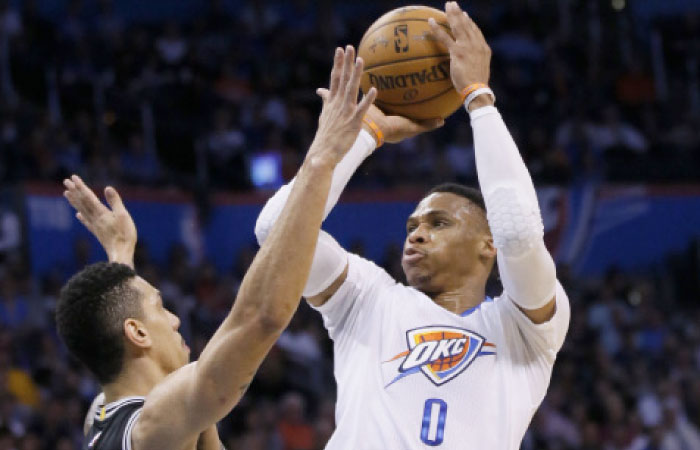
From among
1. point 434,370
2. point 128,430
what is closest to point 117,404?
point 128,430

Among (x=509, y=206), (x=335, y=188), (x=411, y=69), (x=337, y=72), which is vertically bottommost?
(x=509, y=206)

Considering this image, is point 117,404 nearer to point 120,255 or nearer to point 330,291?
A: point 330,291

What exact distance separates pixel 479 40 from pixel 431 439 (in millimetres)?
1487

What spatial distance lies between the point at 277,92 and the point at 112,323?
10.8 metres

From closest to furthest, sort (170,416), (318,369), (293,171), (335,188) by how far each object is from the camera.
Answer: (170,416) → (335,188) → (318,369) → (293,171)

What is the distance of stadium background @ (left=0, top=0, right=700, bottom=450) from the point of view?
32.4 ft

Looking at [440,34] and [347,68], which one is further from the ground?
[347,68]

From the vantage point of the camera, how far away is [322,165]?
289 centimetres

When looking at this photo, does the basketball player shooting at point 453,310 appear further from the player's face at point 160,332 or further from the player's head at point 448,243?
the player's face at point 160,332

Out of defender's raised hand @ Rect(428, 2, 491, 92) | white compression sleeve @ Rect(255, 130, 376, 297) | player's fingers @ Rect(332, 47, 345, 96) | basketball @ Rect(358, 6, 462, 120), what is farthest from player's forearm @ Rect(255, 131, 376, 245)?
player's fingers @ Rect(332, 47, 345, 96)

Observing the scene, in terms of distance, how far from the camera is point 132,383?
3576 mm

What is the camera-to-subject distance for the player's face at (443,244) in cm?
400

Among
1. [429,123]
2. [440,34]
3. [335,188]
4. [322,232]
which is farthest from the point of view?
[429,123]

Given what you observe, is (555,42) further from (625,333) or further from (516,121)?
(625,333)
